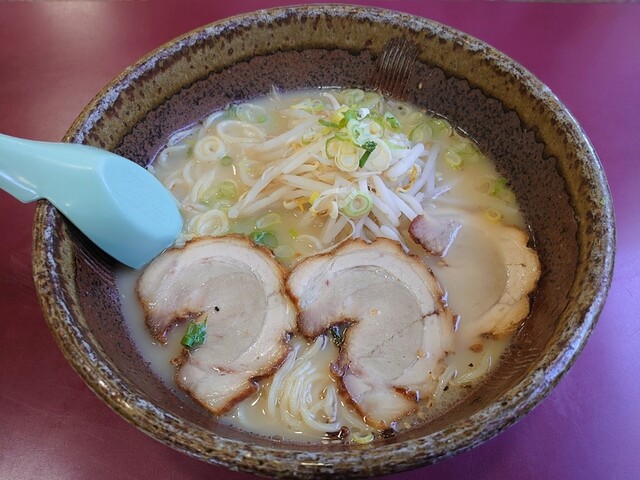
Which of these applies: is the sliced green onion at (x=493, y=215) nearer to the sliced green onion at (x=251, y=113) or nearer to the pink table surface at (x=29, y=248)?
the pink table surface at (x=29, y=248)

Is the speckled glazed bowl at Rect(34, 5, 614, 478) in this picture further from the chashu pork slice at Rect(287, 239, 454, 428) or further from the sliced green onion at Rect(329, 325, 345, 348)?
the sliced green onion at Rect(329, 325, 345, 348)

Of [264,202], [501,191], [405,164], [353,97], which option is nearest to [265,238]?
[264,202]

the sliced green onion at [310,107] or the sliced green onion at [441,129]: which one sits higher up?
the sliced green onion at [441,129]

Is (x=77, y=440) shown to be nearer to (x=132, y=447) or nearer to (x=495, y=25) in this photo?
(x=132, y=447)

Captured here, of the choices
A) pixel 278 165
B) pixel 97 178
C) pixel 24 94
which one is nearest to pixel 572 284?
pixel 278 165

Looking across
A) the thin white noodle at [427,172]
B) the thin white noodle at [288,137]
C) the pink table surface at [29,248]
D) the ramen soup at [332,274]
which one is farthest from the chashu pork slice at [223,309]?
the thin white noodle at [427,172]
